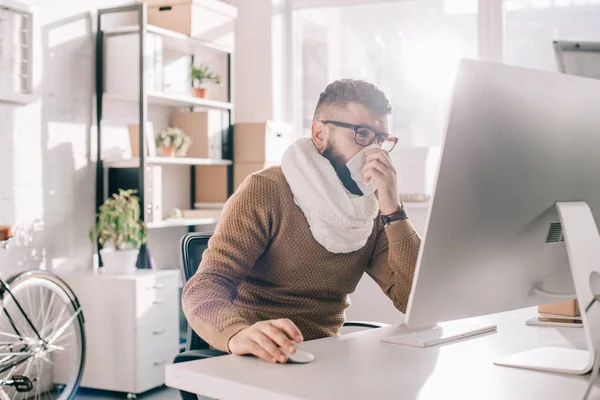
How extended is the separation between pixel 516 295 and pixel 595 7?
11.6 feet

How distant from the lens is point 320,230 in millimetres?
1748

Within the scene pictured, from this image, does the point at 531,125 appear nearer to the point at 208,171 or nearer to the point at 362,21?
the point at 208,171

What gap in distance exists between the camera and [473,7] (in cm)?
438

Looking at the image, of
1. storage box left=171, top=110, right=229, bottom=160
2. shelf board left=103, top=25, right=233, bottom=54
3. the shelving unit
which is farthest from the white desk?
storage box left=171, top=110, right=229, bottom=160

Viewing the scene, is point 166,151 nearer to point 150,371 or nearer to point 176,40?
point 176,40

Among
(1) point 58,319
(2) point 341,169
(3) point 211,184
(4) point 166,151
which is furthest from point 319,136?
(3) point 211,184

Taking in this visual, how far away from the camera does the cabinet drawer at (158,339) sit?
11.1 ft

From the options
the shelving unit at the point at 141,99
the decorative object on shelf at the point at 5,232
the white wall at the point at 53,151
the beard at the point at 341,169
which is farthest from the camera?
the shelving unit at the point at 141,99

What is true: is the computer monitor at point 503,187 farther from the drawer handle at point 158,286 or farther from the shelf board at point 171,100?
the shelf board at point 171,100

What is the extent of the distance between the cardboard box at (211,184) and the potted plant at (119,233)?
87 centimetres

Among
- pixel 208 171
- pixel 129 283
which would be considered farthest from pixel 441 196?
pixel 208 171

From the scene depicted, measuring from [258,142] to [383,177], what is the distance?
107 inches

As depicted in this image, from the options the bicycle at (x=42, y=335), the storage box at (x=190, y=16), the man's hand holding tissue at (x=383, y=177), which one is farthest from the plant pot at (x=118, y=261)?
the man's hand holding tissue at (x=383, y=177)

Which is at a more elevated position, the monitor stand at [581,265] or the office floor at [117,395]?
the monitor stand at [581,265]
